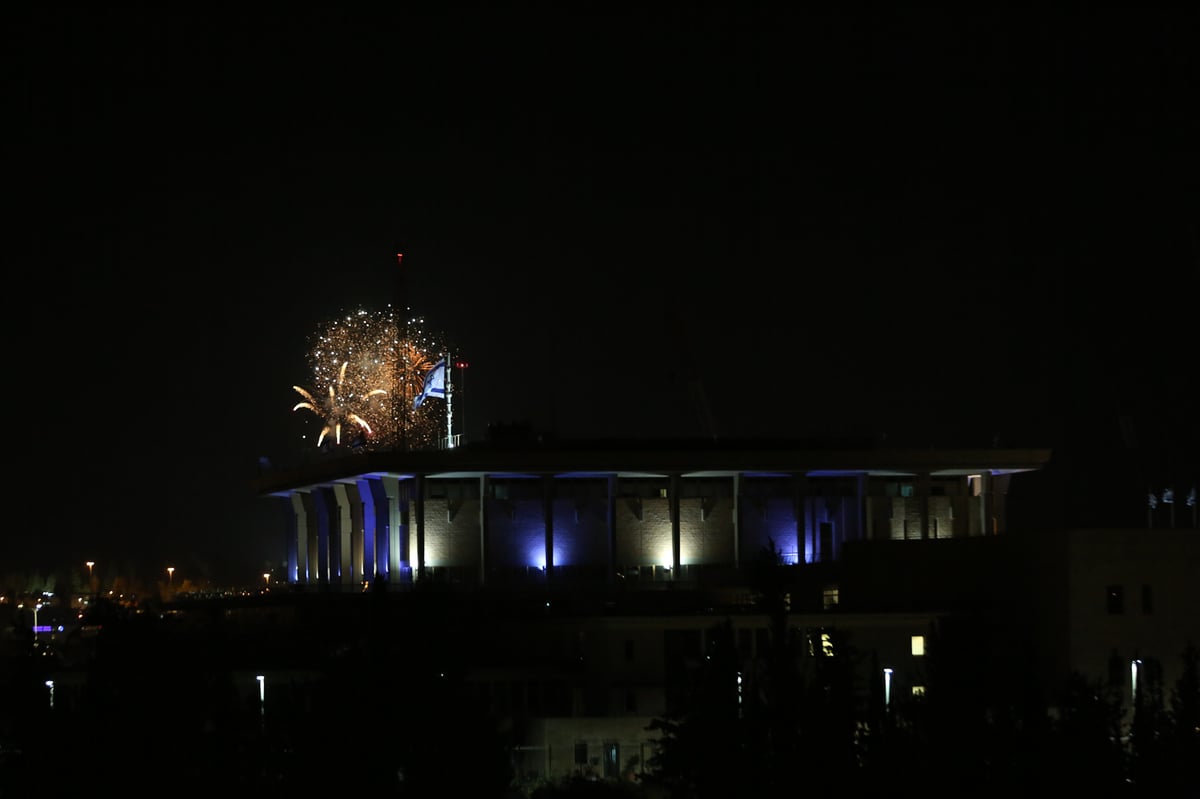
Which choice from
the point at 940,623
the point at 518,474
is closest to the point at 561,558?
the point at 518,474

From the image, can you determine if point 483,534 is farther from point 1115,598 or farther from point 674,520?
point 1115,598

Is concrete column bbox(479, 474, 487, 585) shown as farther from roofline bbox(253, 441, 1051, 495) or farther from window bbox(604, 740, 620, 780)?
window bbox(604, 740, 620, 780)

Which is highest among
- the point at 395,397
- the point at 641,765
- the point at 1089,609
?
the point at 395,397

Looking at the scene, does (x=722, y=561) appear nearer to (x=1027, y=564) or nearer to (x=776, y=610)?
(x=1027, y=564)

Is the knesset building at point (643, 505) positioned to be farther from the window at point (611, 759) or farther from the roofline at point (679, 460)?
the window at point (611, 759)

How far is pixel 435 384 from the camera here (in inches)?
4131

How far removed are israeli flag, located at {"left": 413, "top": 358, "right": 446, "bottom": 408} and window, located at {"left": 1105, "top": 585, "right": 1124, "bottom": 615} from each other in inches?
1636

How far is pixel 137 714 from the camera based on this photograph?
184 feet

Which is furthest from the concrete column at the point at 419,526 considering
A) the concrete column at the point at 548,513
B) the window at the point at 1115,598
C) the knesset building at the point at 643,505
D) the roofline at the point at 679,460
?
the window at the point at 1115,598

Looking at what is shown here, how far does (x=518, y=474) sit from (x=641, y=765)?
109 feet

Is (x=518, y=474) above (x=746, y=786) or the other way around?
above

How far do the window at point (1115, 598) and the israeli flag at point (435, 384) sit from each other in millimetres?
41550

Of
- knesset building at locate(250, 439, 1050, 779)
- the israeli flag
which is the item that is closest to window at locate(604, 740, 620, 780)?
knesset building at locate(250, 439, 1050, 779)

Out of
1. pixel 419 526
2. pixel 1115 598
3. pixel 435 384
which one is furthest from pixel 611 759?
pixel 435 384
